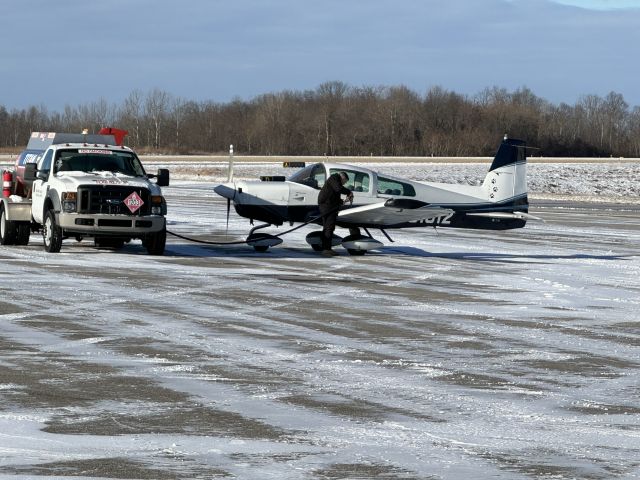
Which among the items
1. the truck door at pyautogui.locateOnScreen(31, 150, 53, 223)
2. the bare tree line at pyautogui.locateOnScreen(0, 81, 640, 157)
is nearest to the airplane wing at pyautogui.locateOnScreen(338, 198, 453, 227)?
the truck door at pyautogui.locateOnScreen(31, 150, 53, 223)

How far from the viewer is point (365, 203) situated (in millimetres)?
21641

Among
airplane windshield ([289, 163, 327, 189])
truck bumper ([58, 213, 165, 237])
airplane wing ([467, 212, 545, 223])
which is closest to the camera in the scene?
truck bumper ([58, 213, 165, 237])

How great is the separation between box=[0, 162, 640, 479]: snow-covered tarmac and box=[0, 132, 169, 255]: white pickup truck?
751 mm

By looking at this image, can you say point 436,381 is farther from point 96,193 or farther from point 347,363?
point 96,193

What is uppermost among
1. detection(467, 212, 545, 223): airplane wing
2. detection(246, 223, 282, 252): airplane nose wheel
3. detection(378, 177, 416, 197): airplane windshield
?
detection(378, 177, 416, 197): airplane windshield

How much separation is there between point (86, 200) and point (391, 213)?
5.34 meters

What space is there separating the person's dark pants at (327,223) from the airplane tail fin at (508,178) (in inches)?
126

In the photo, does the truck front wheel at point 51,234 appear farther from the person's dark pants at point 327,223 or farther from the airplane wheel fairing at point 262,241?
the person's dark pants at point 327,223

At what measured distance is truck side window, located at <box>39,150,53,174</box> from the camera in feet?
69.8

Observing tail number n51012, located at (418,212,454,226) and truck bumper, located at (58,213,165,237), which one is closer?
truck bumper, located at (58,213,165,237)

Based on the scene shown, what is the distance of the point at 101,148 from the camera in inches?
852

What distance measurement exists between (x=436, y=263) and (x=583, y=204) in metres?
25.5

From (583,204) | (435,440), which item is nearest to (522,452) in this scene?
(435,440)

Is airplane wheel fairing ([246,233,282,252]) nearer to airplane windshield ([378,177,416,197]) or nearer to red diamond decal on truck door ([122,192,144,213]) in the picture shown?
airplane windshield ([378,177,416,197])
